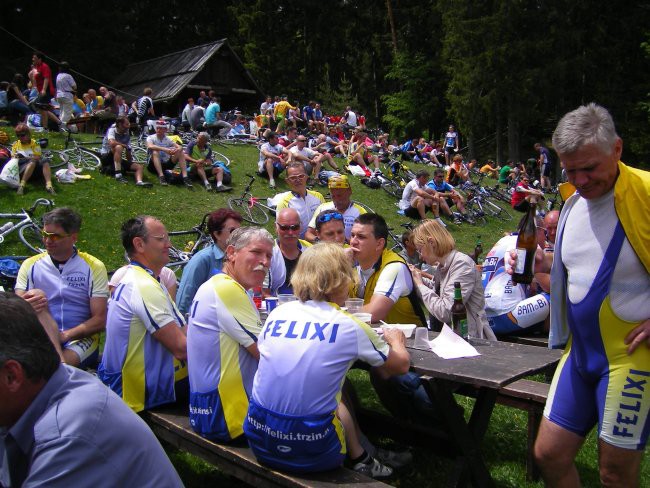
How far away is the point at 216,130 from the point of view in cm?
2061

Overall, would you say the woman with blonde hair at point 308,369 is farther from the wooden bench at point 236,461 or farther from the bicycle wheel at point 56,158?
the bicycle wheel at point 56,158

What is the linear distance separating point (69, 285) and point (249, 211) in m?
8.85

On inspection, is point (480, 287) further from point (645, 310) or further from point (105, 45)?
point (105, 45)

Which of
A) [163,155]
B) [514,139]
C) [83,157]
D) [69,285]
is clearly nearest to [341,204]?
[69,285]

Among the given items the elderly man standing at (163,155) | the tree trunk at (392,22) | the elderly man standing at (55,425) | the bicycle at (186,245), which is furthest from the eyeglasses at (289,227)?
the tree trunk at (392,22)

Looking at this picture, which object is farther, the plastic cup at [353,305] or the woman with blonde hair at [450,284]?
the woman with blonde hair at [450,284]

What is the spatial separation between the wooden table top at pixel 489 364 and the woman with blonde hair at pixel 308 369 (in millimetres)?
315

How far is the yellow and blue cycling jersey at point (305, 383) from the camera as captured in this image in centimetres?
278

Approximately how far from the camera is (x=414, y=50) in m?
41.7

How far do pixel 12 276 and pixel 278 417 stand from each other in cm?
537

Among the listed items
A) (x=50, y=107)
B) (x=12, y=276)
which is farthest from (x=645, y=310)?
(x=50, y=107)

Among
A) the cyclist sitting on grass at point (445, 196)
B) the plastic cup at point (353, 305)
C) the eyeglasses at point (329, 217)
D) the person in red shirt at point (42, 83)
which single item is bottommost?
the cyclist sitting on grass at point (445, 196)

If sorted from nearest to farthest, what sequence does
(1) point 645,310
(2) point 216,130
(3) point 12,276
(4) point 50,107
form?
(1) point 645,310, (3) point 12,276, (4) point 50,107, (2) point 216,130

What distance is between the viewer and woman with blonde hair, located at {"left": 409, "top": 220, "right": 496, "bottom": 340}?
4.45m
